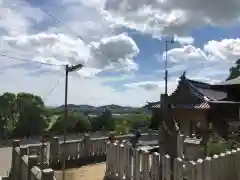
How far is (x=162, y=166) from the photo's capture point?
745cm

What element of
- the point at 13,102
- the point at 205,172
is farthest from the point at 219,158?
the point at 13,102

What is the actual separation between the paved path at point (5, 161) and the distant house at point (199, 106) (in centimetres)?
1076

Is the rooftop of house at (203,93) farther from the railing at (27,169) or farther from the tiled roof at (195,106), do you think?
the railing at (27,169)

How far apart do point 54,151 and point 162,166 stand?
5.66 m

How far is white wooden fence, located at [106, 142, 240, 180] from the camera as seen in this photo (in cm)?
695

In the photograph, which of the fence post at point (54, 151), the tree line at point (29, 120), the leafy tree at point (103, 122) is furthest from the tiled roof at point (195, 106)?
the leafy tree at point (103, 122)

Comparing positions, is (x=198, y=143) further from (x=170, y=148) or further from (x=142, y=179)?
(x=142, y=179)

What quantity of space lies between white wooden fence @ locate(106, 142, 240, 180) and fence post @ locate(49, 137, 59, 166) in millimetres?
2816

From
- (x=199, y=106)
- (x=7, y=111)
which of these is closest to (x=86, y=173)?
(x=199, y=106)

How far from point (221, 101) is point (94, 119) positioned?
1642 cm

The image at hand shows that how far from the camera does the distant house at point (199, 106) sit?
66.8 feet

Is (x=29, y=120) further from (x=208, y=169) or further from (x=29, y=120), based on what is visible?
(x=208, y=169)

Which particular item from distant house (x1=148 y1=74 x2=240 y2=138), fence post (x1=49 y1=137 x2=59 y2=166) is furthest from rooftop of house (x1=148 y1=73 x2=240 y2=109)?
fence post (x1=49 y1=137 x2=59 y2=166)

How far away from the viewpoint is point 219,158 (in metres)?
7.88
